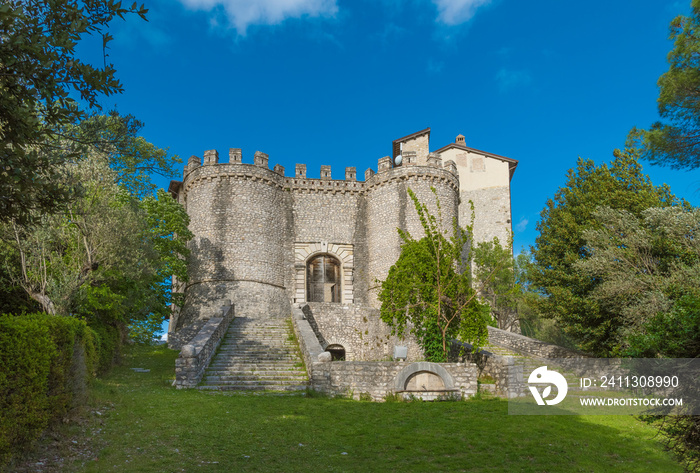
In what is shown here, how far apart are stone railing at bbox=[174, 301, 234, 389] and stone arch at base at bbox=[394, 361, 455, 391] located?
5.48 m

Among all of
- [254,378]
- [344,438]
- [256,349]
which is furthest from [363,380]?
[256,349]

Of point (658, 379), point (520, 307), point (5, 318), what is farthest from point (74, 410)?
point (520, 307)

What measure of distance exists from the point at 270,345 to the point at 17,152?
13176mm

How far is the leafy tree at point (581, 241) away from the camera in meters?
17.6

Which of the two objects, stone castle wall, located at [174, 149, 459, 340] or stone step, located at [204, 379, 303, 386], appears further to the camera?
stone castle wall, located at [174, 149, 459, 340]

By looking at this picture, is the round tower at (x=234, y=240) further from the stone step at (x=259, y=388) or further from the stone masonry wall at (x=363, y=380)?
the stone masonry wall at (x=363, y=380)

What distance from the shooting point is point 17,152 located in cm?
530

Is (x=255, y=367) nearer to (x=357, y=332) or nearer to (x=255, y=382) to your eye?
(x=255, y=382)

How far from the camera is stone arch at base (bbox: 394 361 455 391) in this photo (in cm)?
1277

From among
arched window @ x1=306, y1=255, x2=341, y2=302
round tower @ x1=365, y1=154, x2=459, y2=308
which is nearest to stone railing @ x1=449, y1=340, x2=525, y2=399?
round tower @ x1=365, y1=154, x2=459, y2=308

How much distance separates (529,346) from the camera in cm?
2022

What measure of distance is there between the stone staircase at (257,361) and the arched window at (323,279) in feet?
21.2

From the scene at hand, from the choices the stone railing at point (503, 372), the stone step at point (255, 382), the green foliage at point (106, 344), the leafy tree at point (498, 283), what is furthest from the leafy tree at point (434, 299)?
the leafy tree at point (498, 283)

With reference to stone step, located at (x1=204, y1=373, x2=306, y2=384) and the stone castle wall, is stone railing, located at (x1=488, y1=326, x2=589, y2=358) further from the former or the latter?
stone step, located at (x1=204, y1=373, x2=306, y2=384)
